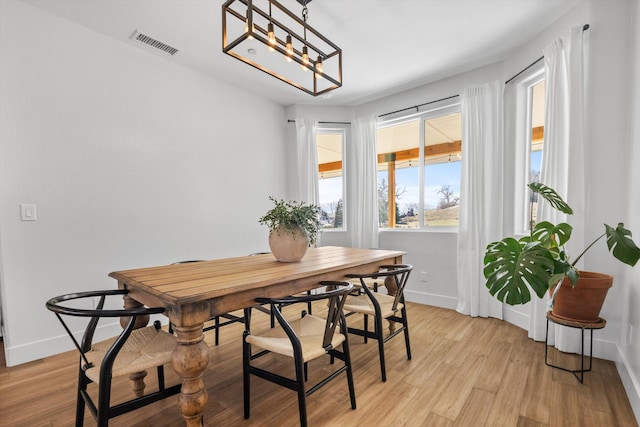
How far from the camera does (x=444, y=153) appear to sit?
379 cm

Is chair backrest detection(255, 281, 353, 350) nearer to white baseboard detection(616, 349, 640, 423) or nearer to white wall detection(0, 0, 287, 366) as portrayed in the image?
white baseboard detection(616, 349, 640, 423)

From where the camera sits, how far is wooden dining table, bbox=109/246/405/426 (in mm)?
1329

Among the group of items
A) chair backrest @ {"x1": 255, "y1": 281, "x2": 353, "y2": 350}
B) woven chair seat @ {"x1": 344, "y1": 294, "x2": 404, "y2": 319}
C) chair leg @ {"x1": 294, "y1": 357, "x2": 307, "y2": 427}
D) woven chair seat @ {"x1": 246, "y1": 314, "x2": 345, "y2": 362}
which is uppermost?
chair backrest @ {"x1": 255, "y1": 281, "x2": 353, "y2": 350}

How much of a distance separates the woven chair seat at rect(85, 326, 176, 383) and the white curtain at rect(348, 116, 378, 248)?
2.99 meters

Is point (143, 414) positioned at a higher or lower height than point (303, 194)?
lower

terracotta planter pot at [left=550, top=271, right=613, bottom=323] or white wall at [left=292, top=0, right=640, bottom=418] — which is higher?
white wall at [left=292, top=0, right=640, bottom=418]

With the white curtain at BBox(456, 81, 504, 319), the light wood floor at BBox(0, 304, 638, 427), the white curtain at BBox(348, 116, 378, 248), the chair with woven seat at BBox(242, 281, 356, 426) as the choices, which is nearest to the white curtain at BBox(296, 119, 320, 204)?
the white curtain at BBox(348, 116, 378, 248)

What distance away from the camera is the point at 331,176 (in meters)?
4.69

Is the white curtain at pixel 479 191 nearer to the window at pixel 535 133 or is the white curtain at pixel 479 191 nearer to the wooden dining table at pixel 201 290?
the window at pixel 535 133

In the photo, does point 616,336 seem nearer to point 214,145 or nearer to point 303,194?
point 303,194

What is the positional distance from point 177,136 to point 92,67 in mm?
904

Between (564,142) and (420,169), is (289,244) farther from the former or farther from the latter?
(420,169)

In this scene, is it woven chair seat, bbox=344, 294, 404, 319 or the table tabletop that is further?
woven chair seat, bbox=344, 294, 404, 319

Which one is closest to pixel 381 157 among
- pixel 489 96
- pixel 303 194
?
pixel 303 194
